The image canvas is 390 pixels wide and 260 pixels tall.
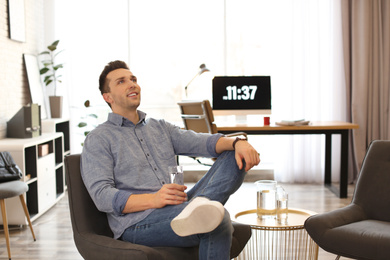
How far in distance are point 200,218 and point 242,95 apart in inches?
130

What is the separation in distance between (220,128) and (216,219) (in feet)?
8.85

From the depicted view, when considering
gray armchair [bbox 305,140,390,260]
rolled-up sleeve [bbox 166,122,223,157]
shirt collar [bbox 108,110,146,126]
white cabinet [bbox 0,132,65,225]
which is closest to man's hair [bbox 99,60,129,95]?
shirt collar [bbox 108,110,146,126]

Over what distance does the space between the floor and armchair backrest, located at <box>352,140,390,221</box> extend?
58cm

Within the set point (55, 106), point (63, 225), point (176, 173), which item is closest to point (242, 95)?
point (55, 106)

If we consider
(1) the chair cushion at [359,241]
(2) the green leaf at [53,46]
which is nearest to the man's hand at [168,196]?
(1) the chair cushion at [359,241]

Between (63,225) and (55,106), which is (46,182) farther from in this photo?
(55,106)

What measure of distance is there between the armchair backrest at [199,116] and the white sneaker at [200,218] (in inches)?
92.6

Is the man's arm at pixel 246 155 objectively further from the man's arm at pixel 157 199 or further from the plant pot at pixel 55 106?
the plant pot at pixel 55 106

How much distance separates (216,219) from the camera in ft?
5.26

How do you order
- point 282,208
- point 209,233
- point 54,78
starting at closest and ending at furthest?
point 209,233 → point 282,208 → point 54,78

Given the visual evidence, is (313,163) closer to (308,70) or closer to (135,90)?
(308,70)

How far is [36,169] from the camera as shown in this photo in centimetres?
382

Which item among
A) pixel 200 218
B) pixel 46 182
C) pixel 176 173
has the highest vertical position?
pixel 176 173

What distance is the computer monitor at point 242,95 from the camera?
15.8 ft
